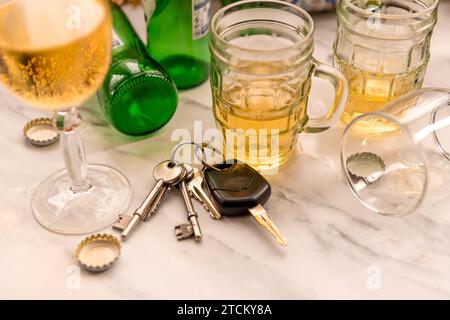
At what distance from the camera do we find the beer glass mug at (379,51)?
76cm

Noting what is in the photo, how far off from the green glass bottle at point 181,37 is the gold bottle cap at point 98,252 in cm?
29

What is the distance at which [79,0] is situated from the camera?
61 cm

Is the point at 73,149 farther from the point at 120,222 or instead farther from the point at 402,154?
the point at 402,154

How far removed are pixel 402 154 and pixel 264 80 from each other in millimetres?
194

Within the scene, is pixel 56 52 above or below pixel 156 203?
above

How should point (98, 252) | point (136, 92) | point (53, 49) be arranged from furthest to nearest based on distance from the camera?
1. point (136, 92)
2. point (98, 252)
3. point (53, 49)

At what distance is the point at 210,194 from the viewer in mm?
727

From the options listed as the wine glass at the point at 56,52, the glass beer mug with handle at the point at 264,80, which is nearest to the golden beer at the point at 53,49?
the wine glass at the point at 56,52

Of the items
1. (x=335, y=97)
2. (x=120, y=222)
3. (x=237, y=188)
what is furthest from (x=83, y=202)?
(x=335, y=97)

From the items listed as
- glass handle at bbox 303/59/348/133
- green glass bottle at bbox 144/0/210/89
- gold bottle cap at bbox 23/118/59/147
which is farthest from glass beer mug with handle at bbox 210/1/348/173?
gold bottle cap at bbox 23/118/59/147

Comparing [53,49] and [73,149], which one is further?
[73,149]

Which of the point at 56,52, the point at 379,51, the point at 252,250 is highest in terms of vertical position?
the point at 56,52

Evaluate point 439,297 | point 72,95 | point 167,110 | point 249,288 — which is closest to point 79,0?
point 72,95

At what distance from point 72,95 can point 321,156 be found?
0.33 metres
